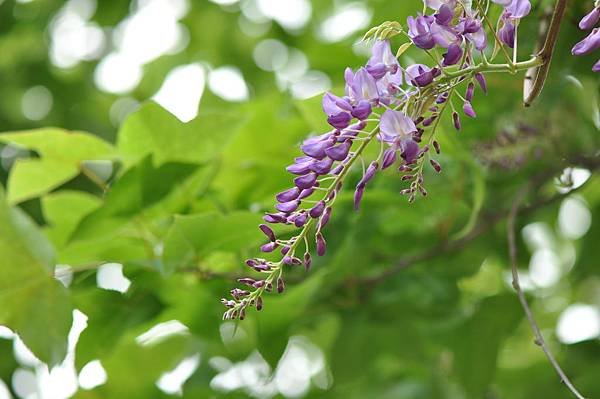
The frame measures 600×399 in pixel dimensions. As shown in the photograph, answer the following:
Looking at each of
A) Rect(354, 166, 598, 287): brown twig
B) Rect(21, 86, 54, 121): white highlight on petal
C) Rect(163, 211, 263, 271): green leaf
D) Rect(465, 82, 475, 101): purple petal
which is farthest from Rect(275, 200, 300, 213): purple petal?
Rect(21, 86, 54, 121): white highlight on petal

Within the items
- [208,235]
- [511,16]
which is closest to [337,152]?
[511,16]

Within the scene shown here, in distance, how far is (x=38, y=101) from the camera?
1856mm

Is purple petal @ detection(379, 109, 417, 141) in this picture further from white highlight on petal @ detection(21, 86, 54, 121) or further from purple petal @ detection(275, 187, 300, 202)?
white highlight on petal @ detection(21, 86, 54, 121)

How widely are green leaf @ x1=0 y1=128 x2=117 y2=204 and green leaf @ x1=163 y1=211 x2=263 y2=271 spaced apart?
6.7 inches

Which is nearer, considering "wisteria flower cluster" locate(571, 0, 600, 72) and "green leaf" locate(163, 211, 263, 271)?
"wisteria flower cluster" locate(571, 0, 600, 72)

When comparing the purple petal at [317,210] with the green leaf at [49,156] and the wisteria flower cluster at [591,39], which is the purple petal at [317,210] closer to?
the wisteria flower cluster at [591,39]

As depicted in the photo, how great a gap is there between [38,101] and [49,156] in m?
0.88

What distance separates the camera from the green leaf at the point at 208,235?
0.86m

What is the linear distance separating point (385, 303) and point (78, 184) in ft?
2.42

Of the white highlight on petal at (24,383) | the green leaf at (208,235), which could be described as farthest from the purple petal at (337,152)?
the white highlight on petal at (24,383)

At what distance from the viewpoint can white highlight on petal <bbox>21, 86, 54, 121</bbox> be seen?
6.01 feet

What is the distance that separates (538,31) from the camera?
96 cm

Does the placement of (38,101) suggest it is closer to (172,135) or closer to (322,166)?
(172,135)

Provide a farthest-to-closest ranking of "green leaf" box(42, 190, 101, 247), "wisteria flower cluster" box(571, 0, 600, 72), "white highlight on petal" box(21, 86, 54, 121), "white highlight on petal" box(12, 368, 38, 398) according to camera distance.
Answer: "white highlight on petal" box(21, 86, 54, 121) → "white highlight on petal" box(12, 368, 38, 398) → "green leaf" box(42, 190, 101, 247) → "wisteria flower cluster" box(571, 0, 600, 72)
